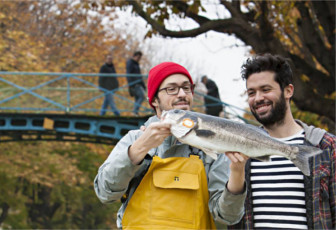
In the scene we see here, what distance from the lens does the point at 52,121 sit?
15.6m

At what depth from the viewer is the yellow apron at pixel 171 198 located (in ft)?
8.24

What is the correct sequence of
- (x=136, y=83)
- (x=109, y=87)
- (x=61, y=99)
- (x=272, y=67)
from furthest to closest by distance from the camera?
(x=61, y=99)
(x=109, y=87)
(x=136, y=83)
(x=272, y=67)

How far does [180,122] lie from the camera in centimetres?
229

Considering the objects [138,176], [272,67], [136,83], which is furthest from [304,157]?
[136,83]

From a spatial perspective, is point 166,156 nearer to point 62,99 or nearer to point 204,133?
point 204,133

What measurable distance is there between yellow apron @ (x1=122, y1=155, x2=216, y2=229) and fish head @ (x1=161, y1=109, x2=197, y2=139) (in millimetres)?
352

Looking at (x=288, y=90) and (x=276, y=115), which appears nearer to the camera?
(x=276, y=115)

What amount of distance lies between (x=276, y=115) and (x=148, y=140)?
0.93m

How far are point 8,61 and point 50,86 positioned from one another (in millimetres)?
3866

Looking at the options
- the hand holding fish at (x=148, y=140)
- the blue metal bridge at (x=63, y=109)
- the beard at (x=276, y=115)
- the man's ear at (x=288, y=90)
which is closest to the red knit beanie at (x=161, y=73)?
the hand holding fish at (x=148, y=140)

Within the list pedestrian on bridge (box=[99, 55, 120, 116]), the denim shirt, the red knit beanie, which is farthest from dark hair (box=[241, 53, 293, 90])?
pedestrian on bridge (box=[99, 55, 120, 116])

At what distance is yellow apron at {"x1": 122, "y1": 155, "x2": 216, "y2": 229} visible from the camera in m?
2.51

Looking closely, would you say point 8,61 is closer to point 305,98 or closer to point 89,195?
point 89,195

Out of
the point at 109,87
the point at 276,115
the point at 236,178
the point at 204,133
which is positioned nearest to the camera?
the point at 204,133
